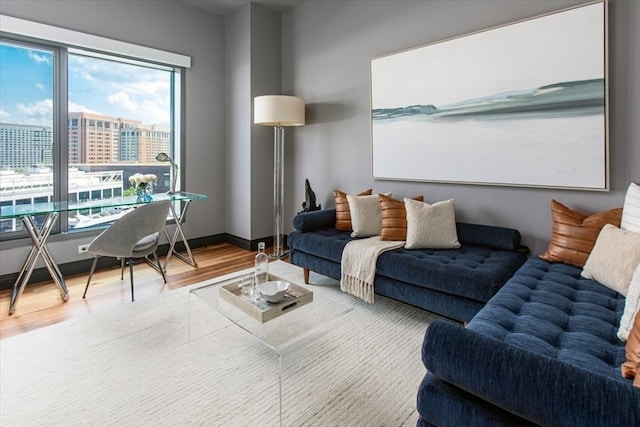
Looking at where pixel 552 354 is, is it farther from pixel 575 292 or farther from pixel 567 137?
pixel 567 137

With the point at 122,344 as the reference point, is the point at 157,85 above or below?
above

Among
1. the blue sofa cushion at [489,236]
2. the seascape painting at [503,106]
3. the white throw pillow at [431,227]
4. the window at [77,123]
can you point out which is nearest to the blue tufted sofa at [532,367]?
the blue sofa cushion at [489,236]

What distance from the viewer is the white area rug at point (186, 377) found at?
5.55 ft

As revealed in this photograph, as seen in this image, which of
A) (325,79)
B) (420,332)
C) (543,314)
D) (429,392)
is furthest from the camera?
(325,79)

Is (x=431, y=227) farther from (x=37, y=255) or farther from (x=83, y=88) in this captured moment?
(x=83, y=88)

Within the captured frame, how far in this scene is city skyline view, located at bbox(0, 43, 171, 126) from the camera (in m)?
3.28

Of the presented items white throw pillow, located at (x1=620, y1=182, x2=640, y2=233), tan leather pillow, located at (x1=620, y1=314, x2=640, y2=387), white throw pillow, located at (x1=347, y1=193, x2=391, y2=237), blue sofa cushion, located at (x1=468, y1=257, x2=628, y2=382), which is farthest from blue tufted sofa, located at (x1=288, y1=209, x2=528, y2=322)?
tan leather pillow, located at (x1=620, y1=314, x2=640, y2=387)

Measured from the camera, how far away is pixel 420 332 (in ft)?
8.09

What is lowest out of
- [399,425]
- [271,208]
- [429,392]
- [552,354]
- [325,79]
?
[399,425]

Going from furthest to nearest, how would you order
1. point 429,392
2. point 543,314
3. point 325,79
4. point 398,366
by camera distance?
1. point 325,79
2. point 398,366
3. point 543,314
4. point 429,392

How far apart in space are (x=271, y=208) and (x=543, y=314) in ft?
11.7

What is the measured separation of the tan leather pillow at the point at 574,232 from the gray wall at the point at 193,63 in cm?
381

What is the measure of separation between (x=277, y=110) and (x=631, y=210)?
3.07m

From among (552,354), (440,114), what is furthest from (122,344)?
(440,114)
